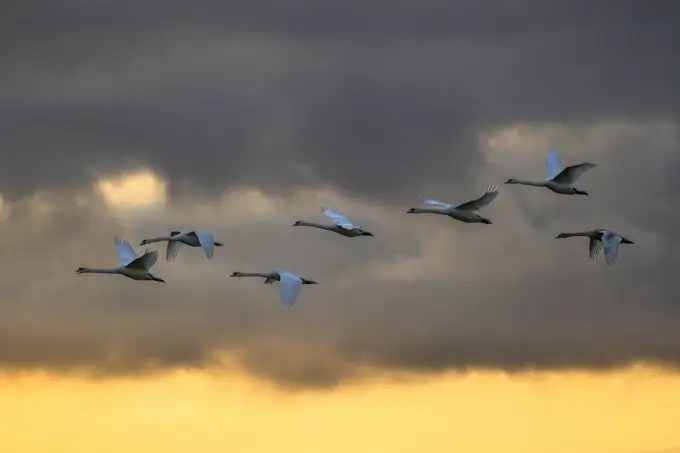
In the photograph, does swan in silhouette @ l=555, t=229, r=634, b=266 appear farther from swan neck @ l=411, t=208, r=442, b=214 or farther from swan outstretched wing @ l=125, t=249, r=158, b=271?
swan outstretched wing @ l=125, t=249, r=158, b=271

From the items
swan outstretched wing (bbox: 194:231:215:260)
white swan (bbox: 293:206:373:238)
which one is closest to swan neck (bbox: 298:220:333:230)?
white swan (bbox: 293:206:373:238)

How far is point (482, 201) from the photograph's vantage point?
133 m

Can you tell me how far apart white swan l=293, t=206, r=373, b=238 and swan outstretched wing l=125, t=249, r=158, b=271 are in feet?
36.6

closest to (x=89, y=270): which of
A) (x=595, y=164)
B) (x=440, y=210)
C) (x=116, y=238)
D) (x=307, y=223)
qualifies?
(x=116, y=238)

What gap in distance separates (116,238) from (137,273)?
550cm

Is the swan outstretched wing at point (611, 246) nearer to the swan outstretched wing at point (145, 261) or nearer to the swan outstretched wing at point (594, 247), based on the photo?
the swan outstretched wing at point (594, 247)

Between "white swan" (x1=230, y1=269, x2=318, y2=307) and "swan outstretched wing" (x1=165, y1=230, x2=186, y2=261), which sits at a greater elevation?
"swan outstretched wing" (x1=165, y1=230, x2=186, y2=261)

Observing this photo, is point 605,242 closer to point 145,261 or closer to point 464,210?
point 464,210

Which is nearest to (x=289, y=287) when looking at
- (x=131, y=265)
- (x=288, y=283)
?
(x=288, y=283)

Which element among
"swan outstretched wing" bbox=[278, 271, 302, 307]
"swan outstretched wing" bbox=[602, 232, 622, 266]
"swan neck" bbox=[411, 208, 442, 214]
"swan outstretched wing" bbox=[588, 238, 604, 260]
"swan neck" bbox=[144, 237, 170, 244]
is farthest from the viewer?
"swan neck" bbox=[144, 237, 170, 244]

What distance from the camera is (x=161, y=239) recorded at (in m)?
150

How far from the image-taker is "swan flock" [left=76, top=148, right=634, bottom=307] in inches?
5261

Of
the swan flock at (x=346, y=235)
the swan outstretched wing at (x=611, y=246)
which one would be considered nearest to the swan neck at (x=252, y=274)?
the swan flock at (x=346, y=235)

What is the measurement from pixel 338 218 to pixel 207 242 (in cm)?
1300
